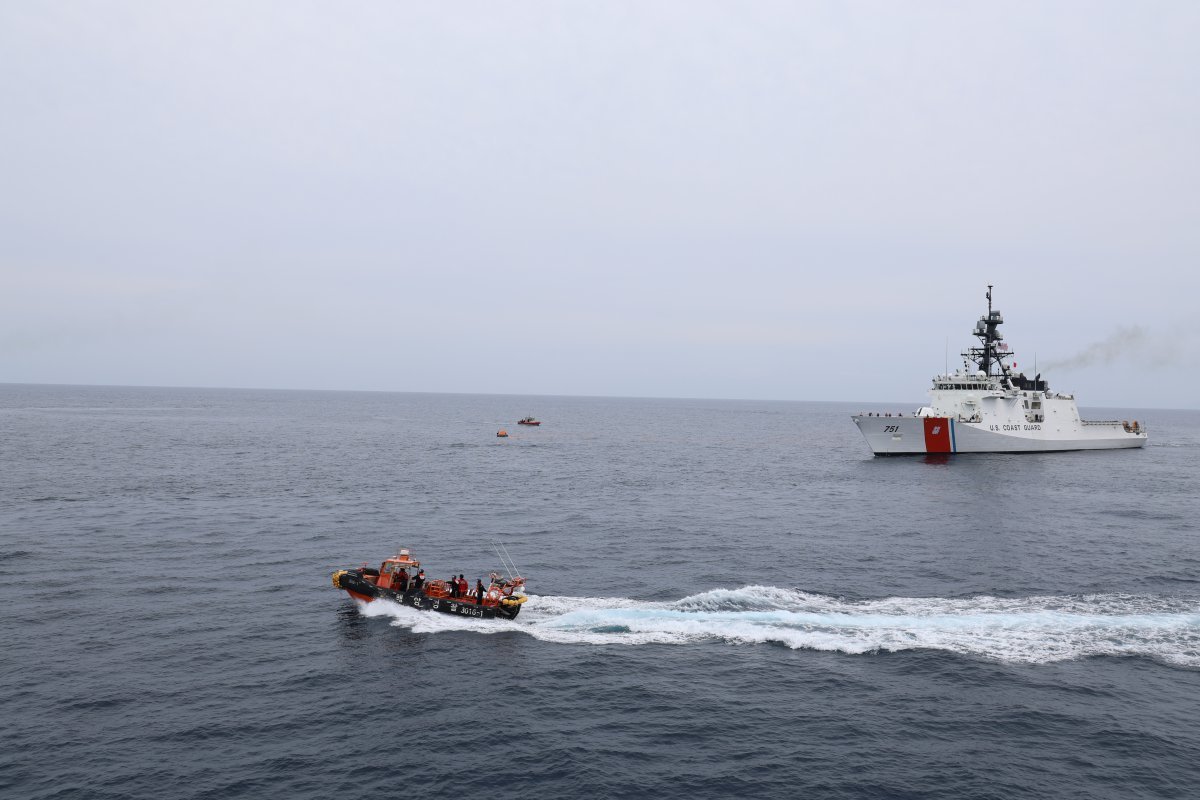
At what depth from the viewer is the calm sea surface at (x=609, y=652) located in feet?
70.8

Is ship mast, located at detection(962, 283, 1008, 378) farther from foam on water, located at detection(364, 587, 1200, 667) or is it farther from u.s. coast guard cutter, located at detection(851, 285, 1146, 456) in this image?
foam on water, located at detection(364, 587, 1200, 667)

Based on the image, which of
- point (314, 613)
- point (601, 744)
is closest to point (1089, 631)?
point (601, 744)

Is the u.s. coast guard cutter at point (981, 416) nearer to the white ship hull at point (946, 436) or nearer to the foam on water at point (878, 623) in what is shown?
the white ship hull at point (946, 436)

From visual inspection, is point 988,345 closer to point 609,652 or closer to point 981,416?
point 981,416

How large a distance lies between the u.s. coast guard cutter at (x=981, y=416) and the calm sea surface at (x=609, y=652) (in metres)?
33.4

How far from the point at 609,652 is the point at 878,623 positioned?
512 inches

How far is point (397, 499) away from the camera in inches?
2648

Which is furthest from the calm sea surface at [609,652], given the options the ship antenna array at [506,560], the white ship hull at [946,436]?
the white ship hull at [946,436]

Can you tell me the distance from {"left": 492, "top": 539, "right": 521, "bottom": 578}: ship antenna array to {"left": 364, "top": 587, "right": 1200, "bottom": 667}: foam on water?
16.0 feet

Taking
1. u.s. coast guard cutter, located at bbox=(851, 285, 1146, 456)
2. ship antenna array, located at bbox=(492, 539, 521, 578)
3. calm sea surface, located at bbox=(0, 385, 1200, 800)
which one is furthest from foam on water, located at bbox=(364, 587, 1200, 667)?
u.s. coast guard cutter, located at bbox=(851, 285, 1146, 456)

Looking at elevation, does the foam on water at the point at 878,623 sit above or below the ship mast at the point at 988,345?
below

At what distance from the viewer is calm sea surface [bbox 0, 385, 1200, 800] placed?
70.8 ft

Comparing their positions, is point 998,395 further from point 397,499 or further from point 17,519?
point 17,519

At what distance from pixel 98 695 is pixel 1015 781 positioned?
3040cm
